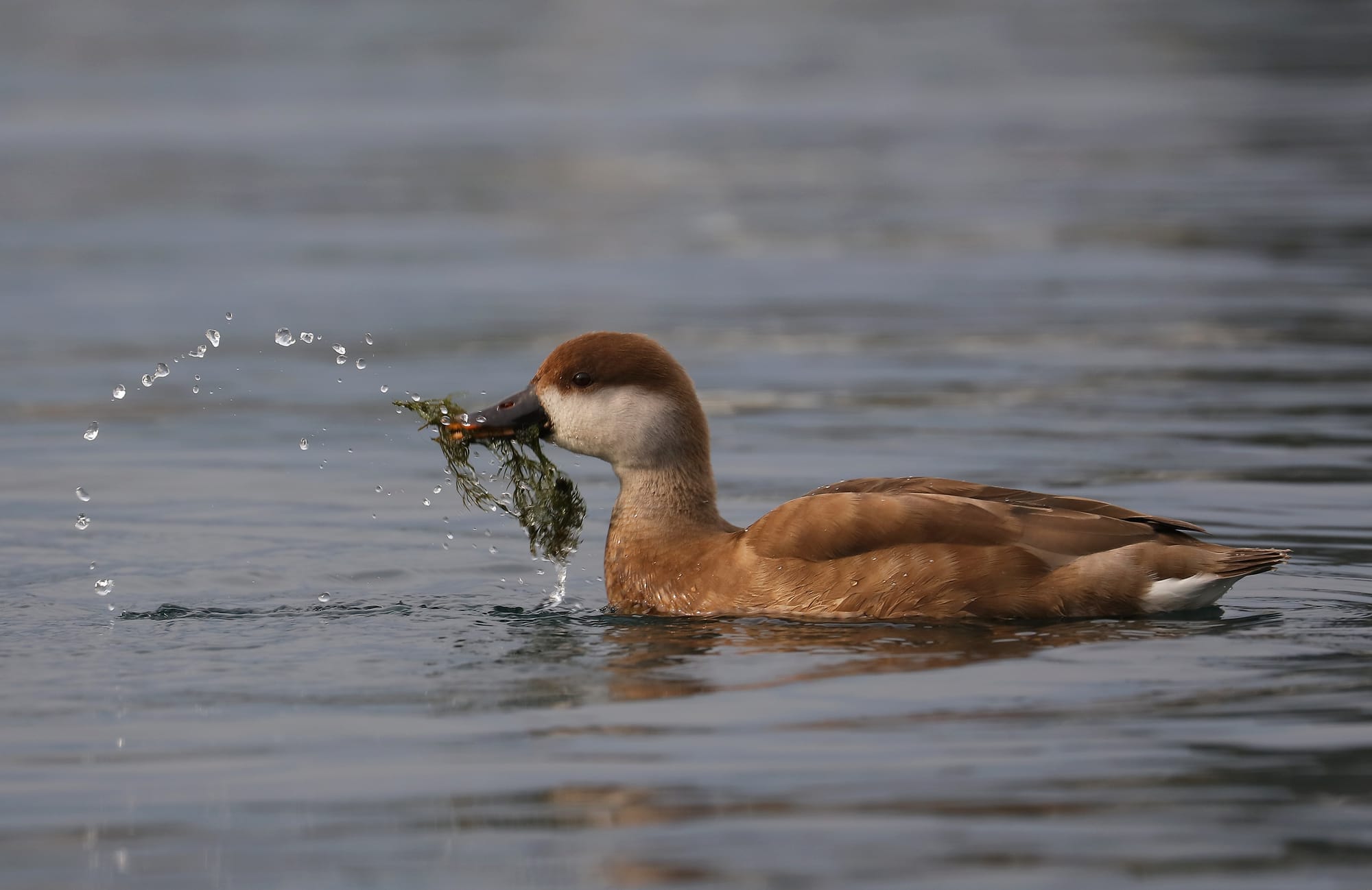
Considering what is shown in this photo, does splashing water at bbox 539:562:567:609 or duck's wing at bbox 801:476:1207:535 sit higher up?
duck's wing at bbox 801:476:1207:535

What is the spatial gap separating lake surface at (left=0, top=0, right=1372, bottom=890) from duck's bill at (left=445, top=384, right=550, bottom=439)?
678mm

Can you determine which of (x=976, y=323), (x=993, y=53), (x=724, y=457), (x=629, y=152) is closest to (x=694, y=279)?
(x=976, y=323)

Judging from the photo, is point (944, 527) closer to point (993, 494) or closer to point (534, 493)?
point (993, 494)

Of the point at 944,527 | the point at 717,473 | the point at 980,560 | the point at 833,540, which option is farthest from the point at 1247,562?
the point at 717,473

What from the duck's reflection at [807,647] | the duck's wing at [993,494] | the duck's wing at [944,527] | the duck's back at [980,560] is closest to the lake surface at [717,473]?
the duck's reflection at [807,647]

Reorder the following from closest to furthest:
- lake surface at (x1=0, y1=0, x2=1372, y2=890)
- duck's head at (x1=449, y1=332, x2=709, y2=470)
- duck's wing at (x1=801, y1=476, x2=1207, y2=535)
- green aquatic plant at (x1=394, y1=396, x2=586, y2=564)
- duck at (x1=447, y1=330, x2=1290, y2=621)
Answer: lake surface at (x1=0, y1=0, x2=1372, y2=890), duck at (x1=447, y1=330, x2=1290, y2=621), duck's wing at (x1=801, y1=476, x2=1207, y2=535), duck's head at (x1=449, y1=332, x2=709, y2=470), green aquatic plant at (x1=394, y1=396, x2=586, y2=564)

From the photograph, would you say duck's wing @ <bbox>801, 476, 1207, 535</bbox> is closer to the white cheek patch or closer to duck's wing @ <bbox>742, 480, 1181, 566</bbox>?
duck's wing @ <bbox>742, 480, 1181, 566</bbox>

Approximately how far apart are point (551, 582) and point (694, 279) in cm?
980

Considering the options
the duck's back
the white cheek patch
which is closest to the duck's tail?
the duck's back

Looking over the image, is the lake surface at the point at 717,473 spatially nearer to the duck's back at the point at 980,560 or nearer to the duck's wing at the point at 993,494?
the duck's back at the point at 980,560

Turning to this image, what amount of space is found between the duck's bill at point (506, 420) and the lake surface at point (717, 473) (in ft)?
2.22

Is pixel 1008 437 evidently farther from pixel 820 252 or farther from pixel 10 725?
pixel 820 252

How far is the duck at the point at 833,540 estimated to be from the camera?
7973mm

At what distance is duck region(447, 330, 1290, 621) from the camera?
314 inches
